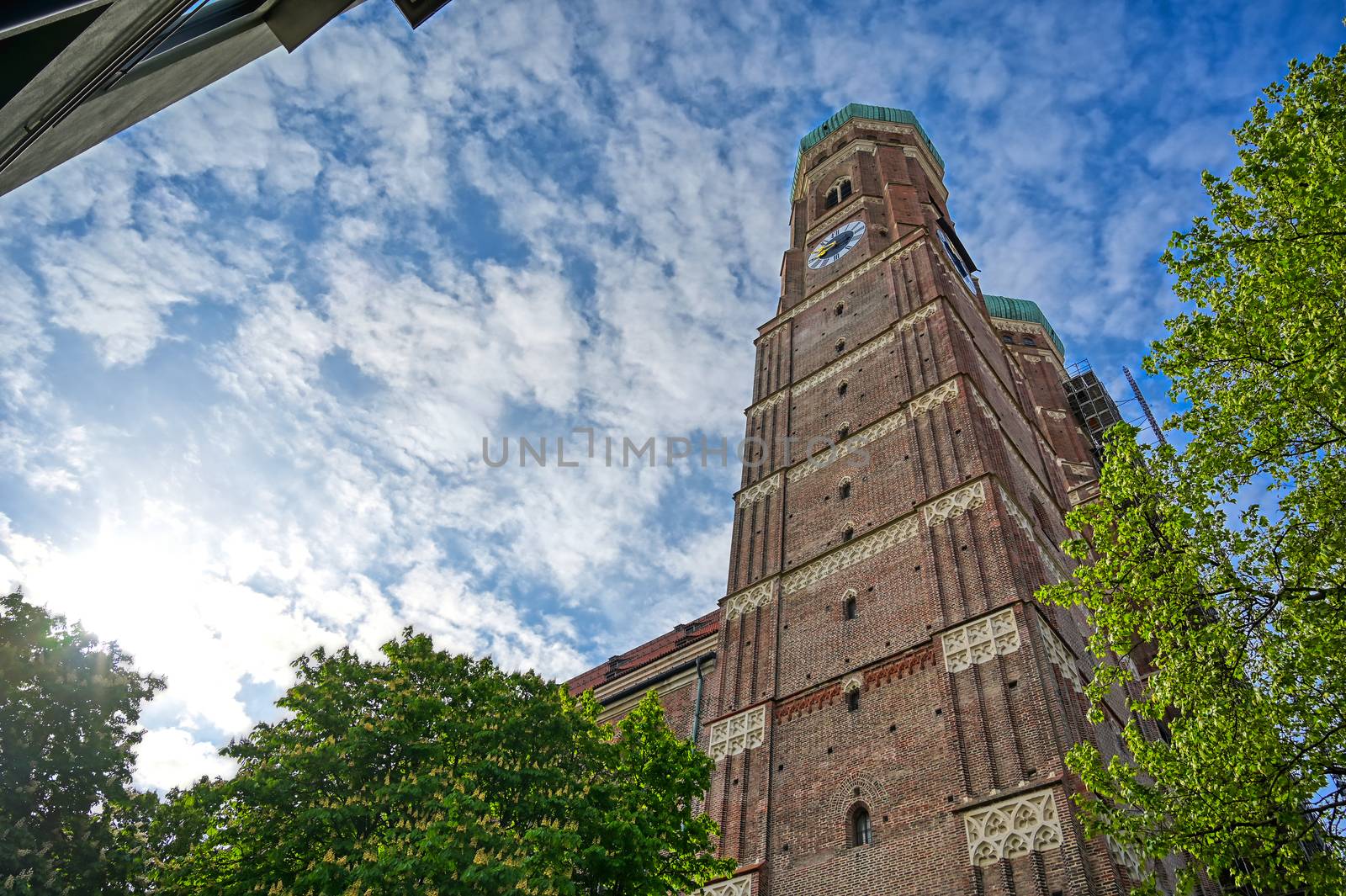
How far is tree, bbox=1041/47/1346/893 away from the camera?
9375 millimetres

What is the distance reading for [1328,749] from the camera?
9.43 m

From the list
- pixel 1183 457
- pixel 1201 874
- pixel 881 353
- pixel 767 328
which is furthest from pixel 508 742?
pixel 767 328

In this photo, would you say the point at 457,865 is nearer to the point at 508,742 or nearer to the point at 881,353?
the point at 508,742

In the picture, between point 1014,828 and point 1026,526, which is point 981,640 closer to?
point 1014,828

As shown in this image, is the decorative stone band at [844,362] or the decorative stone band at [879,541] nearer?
the decorative stone band at [879,541]

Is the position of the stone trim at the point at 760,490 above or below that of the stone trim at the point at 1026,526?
above

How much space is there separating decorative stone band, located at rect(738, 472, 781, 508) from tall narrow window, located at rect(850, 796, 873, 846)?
Result: 11.0m

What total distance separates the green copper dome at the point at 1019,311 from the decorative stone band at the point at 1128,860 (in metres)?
42.7

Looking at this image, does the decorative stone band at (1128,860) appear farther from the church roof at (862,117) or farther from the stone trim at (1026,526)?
the church roof at (862,117)

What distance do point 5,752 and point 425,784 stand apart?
7.15m

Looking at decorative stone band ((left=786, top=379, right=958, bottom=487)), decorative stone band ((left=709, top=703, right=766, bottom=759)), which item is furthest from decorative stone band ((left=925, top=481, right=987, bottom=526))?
decorative stone band ((left=709, top=703, right=766, bottom=759))

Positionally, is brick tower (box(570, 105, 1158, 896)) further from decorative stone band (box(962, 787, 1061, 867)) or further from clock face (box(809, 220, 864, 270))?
Answer: clock face (box(809, 220, 864, 270))

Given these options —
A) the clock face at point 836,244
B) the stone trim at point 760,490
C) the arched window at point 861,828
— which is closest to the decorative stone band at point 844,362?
the stone trim at point 760,490

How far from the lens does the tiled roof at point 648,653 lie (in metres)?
30.5
